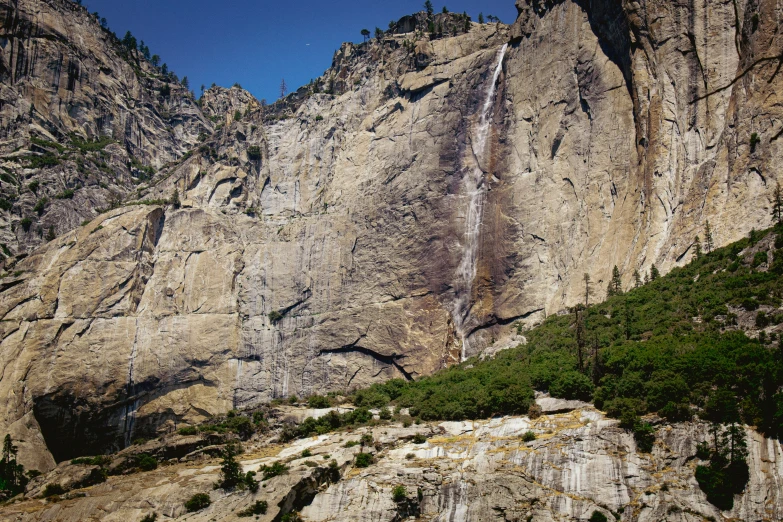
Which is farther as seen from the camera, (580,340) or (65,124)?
(65,124)

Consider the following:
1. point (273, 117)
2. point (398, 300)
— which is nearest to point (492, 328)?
point (398, 300)

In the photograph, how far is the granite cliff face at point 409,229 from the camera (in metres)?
55.3

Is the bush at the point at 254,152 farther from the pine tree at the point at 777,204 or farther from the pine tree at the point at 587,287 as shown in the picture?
the pine tree at the point at 777,204

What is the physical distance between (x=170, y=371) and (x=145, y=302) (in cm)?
840

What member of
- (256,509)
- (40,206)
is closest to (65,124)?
(40,206)

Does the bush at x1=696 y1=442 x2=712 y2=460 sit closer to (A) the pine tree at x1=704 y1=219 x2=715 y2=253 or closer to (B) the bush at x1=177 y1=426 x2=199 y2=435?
(A) the pine tree at x1=704 y1=219 x2=715 y2=253

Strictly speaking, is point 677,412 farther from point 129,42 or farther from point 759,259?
point 129,42

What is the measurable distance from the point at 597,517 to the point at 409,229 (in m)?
37.9

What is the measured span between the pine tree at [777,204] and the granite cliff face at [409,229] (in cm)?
311

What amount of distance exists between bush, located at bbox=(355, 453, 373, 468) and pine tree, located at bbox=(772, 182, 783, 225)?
96.4ft

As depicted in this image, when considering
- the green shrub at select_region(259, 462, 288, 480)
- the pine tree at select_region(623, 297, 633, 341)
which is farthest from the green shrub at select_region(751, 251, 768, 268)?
the green shrub at select_region(259, 462, 288, 480)

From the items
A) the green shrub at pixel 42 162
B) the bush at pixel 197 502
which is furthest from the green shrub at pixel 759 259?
the green shrub at pixel 42 162

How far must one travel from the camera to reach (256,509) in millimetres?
38906

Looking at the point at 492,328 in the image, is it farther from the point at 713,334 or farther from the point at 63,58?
the point at 63,58
